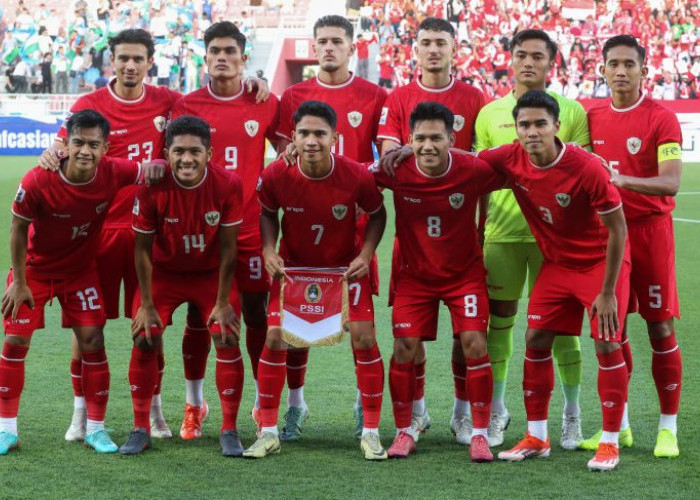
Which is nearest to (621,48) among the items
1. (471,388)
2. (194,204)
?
(471,388)

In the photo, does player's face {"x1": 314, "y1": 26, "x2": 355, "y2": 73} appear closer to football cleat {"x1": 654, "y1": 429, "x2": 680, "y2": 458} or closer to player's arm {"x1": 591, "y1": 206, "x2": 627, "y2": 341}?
player's arm {"x1": 591, "y1": 206, "x2": 627, "y2": 341}

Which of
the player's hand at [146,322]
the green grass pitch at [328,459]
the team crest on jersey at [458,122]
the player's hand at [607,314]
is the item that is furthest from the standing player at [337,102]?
the player's hand at [607,314]

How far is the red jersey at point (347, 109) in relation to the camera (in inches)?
231

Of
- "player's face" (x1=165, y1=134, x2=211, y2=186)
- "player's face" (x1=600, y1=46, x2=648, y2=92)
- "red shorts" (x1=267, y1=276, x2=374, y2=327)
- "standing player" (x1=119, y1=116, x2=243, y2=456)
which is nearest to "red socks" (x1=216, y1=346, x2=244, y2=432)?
"standing player" (x1=119, y1=116, x2=243, y2=456)

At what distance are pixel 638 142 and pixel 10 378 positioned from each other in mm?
3280

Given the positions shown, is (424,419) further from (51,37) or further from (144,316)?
(51,37)

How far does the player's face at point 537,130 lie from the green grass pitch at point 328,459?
1476 millimetres

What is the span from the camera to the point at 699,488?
451 cm

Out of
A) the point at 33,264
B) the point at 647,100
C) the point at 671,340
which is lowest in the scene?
the point at 671,340

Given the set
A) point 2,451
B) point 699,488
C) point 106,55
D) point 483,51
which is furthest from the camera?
point 106,55

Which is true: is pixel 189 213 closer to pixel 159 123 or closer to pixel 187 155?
pixel 187 155

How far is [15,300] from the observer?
5043mm

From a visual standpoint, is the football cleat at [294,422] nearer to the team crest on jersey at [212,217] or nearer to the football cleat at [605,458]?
the team crest on jersey at [212,217]

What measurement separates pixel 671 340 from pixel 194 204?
2.45 m
